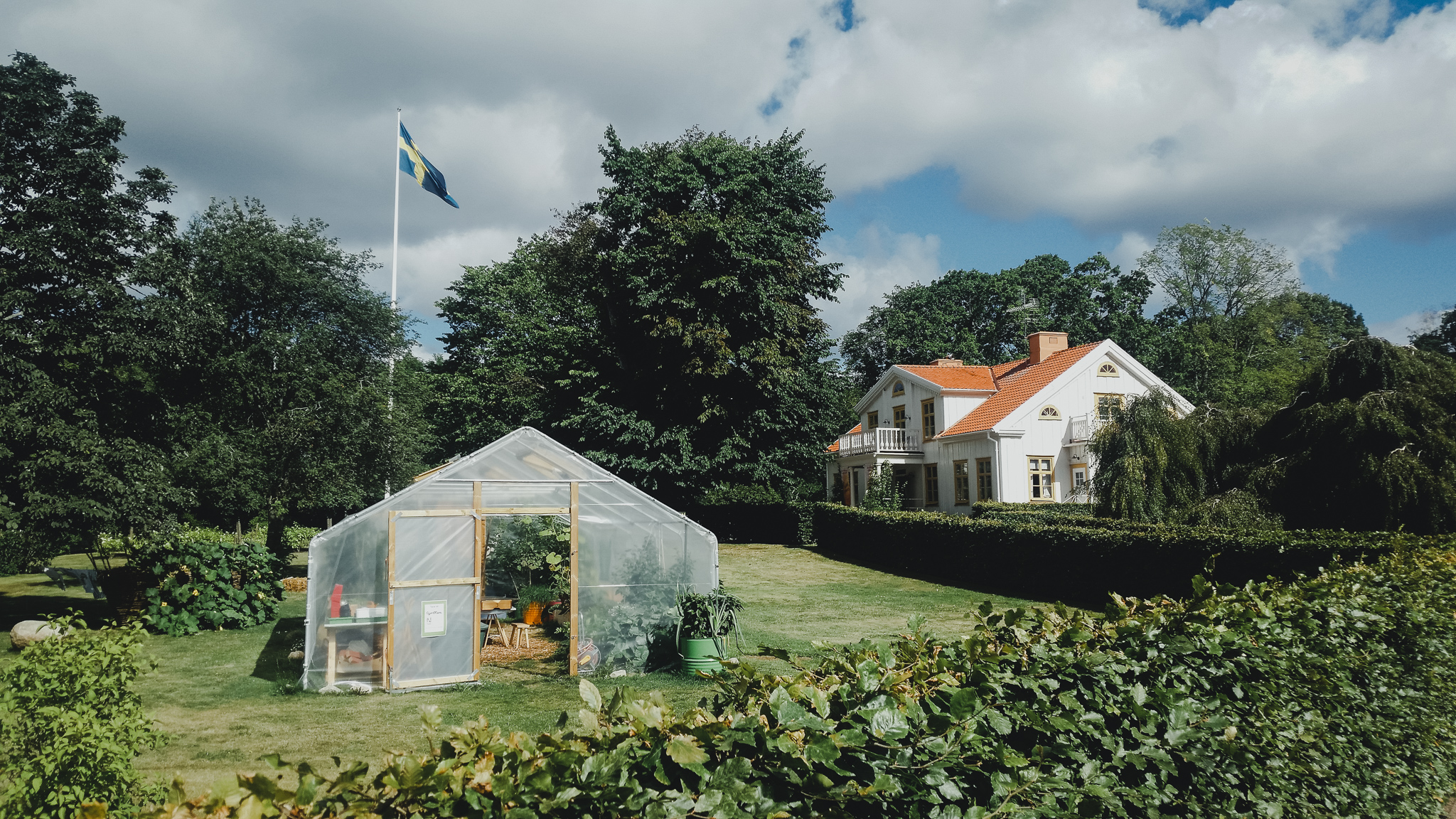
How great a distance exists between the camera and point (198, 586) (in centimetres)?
1563

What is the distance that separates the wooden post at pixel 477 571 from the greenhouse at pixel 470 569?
21 millimetres

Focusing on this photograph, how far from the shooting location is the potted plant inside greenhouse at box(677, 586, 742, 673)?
11.5m

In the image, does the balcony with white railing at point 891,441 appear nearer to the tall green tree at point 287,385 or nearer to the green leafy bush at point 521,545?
the tall green tree at point 287,385

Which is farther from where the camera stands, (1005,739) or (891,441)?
(891,441)

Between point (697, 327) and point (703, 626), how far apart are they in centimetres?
1475

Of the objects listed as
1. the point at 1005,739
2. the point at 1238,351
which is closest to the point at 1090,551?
the point at 1005,739

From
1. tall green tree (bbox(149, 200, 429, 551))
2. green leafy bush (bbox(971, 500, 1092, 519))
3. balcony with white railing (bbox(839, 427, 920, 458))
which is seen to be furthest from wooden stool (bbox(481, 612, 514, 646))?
balcony with white railing (bbox(839, 427, 920, 458))

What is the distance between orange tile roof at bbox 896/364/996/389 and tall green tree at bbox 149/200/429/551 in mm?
21629

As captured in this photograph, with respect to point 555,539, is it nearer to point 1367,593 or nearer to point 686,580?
point 686,580

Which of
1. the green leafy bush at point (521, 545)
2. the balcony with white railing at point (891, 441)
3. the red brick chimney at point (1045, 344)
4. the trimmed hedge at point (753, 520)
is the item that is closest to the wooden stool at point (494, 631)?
the green leafy bush at point (521, 545)

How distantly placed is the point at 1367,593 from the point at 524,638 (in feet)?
40.4

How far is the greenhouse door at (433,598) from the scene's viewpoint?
1099cm

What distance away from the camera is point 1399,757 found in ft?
16.8

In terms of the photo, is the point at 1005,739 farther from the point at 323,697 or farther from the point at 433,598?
the point at 323,697
